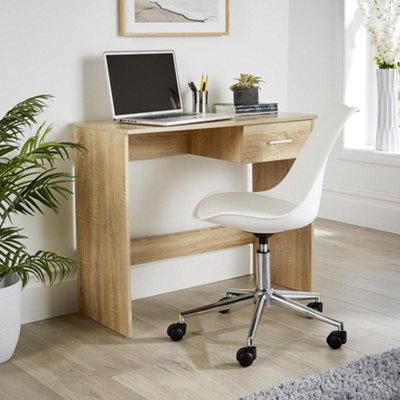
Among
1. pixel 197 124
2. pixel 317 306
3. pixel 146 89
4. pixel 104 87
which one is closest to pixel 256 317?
pixel 317 306

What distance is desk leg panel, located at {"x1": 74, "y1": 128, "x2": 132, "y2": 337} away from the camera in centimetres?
285

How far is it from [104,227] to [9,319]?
54 cm

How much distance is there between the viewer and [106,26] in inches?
125

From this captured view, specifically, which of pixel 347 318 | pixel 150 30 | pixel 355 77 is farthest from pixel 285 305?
pixel 355 77


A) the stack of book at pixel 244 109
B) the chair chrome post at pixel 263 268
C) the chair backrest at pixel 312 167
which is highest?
the stack of book at pixel 244 109

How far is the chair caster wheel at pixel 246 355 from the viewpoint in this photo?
8.50 feet

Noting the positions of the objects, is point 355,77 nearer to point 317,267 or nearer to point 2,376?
point 317,267

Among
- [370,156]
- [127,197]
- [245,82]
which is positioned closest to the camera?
[127,197]

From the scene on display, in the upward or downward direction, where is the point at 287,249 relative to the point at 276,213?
downward

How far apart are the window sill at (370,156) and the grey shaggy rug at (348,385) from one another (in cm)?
228

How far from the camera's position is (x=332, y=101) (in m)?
5.01

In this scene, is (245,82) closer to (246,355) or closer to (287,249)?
(287,249)

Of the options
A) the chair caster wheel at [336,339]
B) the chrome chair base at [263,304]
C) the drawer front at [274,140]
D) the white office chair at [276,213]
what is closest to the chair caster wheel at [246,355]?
the white office chair at [276,213]

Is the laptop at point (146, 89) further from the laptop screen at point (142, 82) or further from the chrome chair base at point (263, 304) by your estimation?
the chrome chair base at point (263, 304)
